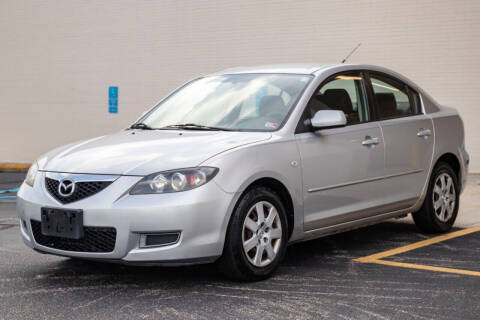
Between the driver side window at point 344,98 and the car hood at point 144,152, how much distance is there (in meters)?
0.77

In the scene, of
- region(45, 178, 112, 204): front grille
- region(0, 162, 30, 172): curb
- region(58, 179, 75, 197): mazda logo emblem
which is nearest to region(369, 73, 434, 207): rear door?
region(45, 178, 112, 204): front grille

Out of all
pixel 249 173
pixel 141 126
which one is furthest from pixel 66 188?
pixel 141 126

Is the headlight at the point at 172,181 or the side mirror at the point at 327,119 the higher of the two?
the side mirror at the point at 327,119

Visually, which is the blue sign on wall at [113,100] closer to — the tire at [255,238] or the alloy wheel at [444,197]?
the alloy wheel at [444,197]

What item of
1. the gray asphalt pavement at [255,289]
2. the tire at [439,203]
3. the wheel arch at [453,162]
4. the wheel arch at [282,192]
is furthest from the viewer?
the wheel arch at [453,162]

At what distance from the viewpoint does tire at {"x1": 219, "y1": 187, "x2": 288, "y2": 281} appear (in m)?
5.49

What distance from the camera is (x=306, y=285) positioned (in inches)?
222

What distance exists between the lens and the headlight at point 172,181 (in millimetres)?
5281

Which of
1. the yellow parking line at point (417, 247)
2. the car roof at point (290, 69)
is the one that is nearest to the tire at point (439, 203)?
the yellow parking line at point (417, 247)

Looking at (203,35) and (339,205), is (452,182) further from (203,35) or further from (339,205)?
(203,35)

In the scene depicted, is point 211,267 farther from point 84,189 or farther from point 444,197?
point 444,197

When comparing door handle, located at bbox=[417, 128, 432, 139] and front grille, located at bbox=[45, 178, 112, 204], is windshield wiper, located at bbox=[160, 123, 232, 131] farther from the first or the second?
door handle, located at bbox=[417, 128, 432, 139]

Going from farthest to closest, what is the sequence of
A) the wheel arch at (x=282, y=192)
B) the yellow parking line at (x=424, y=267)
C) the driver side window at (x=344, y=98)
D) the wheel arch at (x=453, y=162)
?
the wheel arch at (x=453, y=162)
the driver side window at (x=344, y=98)
the yellow parking line at (x=424, y=267)
the wheel arch at (x=282, y=192)

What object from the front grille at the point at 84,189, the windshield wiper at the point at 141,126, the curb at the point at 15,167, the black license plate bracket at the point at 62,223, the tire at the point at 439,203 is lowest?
the curb at the point at 15,167
